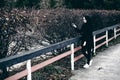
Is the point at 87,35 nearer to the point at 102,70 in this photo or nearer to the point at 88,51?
the point at 88,51

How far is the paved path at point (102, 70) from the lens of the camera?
9.80 meters

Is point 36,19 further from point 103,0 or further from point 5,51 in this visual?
point 103,0

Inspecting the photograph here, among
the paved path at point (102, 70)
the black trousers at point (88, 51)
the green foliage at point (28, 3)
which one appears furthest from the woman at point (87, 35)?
the green foliage at point (28, 3)

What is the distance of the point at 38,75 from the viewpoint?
10.2 m

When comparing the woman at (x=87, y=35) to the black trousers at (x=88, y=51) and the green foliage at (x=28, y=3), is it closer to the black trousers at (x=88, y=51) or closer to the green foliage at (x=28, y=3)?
the black trousers at (x=88, y=51)

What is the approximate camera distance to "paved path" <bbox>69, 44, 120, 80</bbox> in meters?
9.80

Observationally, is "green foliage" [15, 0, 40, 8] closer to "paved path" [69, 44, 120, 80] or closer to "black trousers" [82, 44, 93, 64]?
"paved path" [69, 44, 120, 80]

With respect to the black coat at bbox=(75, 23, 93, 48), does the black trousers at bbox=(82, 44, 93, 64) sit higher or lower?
lower

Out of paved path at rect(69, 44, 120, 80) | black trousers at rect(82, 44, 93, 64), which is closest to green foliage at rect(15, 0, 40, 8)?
paved path at rect(69, 44, 120, 80)

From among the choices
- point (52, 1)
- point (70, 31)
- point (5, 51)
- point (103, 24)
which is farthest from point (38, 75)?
point (52, 1)

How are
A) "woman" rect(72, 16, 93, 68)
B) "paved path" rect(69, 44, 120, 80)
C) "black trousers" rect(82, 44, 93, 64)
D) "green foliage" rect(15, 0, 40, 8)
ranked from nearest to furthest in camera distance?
"paved path" rect(69, 44, 120, 80), "woman" rect(72, 16, 93, 68), "black trousers" rect(82, 44, 93, 64), "green foliage" rect(15, 0, 40, 8)

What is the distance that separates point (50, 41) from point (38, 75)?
8.60 feet

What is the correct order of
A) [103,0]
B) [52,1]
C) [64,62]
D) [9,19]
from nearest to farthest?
[9,19]
[64,62]
[103,0]
[52,1]

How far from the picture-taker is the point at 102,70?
35.8 ft
